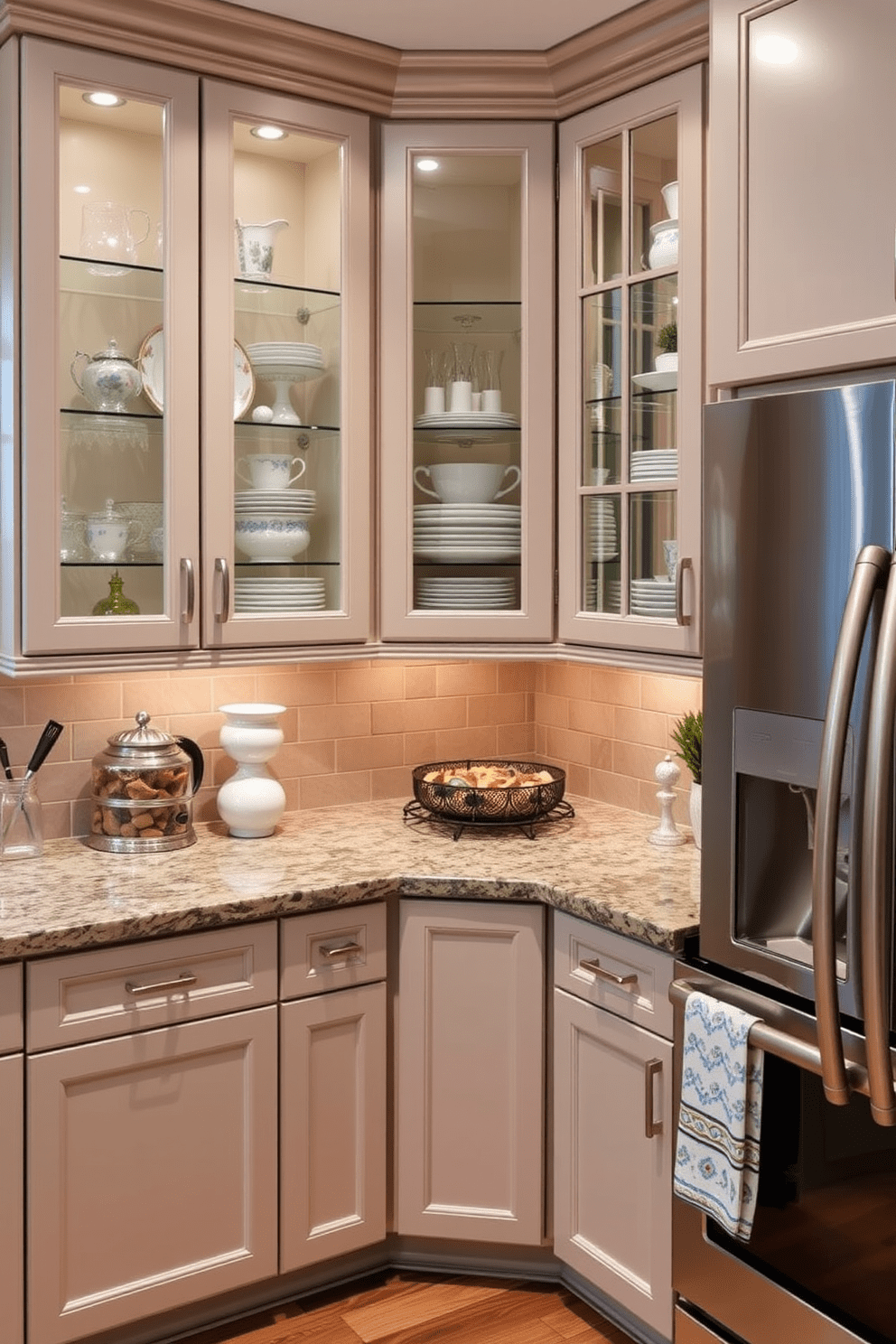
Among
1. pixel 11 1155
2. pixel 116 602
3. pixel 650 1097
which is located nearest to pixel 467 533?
pixel 116 602

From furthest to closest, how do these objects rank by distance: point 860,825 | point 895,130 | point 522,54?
point 522,54 → point 895,130 → point 860,825

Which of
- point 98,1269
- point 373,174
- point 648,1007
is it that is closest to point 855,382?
point 648,1007

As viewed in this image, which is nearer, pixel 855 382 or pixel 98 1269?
pixel 855 382

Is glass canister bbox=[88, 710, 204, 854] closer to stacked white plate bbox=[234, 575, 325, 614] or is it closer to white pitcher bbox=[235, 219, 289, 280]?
stacked white plate bbox=[234, 575, 325, 614]

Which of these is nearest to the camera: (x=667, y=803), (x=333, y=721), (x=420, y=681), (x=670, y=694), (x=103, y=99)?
(x=103, y=99)

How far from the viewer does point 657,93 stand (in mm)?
2461

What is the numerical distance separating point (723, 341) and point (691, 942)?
3.31 feet

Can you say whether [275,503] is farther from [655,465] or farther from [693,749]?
[693,749]

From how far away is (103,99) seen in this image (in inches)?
95.0

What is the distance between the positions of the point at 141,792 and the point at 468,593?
82cm

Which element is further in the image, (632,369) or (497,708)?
(497,708)

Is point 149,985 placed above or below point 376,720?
below

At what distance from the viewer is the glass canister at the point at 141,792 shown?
2.62 metres

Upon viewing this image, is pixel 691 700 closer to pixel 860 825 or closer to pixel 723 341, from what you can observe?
pixel 723 341
